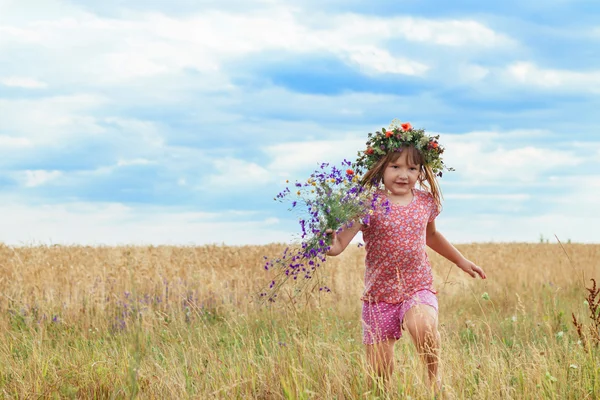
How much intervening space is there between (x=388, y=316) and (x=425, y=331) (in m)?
0.33

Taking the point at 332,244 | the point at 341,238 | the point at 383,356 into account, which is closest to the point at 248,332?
the point at 383,356

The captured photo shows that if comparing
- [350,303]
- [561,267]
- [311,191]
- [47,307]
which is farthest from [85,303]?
[561,267]

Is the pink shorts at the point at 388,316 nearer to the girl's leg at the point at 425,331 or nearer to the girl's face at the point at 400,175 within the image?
the girl's leg at the point at 425,331

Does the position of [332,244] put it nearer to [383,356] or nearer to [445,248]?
[383,356]

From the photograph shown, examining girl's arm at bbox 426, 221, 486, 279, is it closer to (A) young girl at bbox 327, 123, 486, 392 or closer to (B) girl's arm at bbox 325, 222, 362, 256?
(A) young girl at bbox 327, 123, 486, 392

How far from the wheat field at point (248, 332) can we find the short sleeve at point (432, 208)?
745mm

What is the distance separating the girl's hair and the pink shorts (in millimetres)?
851

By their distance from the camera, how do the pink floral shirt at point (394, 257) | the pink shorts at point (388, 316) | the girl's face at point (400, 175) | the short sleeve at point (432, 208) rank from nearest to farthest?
the pink shorts at point (388, 316)
the pink floral shirt at point (394, 257)
the girl's face at point (400, 175)
the short sleeve at point (432, 208)

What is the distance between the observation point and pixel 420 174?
484 cm

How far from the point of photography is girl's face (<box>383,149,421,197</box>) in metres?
4.62

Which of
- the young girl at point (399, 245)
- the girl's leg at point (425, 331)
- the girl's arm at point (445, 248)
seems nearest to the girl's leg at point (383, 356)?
the young girl at point (399, 245)

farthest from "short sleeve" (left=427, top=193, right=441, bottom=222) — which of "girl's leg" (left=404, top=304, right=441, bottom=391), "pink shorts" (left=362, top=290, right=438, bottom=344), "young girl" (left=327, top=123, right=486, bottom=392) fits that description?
"girl's leg" (left=404, top=304, right=441, bottom=391)

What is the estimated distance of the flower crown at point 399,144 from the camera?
4.68m

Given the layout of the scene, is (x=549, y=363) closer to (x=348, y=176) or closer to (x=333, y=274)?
(x=348, y=176)
